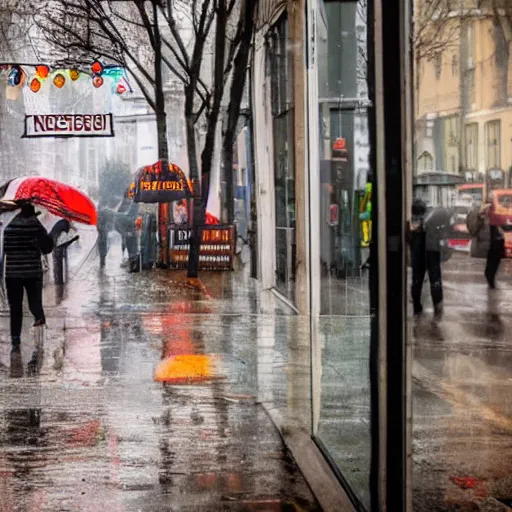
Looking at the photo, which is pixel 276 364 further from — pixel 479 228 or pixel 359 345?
pixel 479 228

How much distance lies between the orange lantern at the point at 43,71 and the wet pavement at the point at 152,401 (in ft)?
6.83

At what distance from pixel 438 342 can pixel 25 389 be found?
15.8 ft

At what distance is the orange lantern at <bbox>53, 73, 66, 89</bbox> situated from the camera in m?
10.8

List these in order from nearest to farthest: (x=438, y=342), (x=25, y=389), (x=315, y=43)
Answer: (x=438, y=342) < (x=315, y=43) < (x=25, y=389)

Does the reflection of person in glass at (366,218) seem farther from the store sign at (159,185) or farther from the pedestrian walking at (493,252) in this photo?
the store sign at (159,185)

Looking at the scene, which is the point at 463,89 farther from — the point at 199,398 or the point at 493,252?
the point at 199,398

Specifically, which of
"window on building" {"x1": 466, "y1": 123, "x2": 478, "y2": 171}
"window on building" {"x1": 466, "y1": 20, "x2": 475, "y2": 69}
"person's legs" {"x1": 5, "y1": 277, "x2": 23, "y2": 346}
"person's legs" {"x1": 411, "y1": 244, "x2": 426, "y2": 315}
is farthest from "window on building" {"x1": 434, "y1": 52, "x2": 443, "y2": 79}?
"person's legs" {"x1": 5, "y1": 277, "x2": 23, "y2": 346}

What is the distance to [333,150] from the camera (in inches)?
263

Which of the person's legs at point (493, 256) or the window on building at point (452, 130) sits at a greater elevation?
the window on building at point (452, 130)

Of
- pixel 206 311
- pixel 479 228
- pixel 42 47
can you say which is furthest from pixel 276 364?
pixel 479 228

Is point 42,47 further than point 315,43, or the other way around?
point 42,47

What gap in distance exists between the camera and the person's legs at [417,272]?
14.9ft

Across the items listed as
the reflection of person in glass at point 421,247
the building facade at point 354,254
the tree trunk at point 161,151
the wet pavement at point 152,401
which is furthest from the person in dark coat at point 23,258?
the reflection of person in glass at point 421,247

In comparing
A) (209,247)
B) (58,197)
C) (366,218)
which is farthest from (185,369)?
(366,218)
